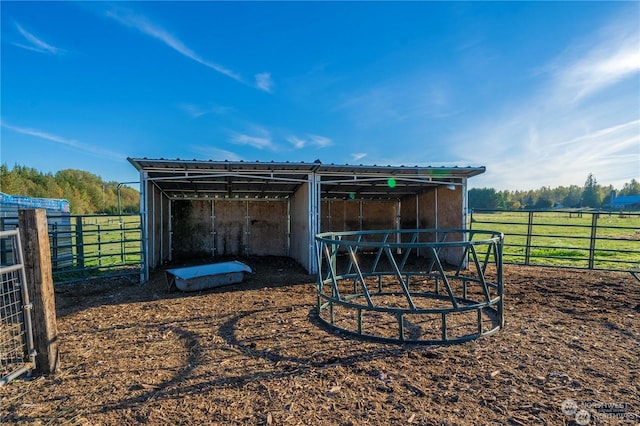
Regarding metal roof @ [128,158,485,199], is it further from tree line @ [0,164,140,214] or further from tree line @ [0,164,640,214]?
tree line @ [0,164,140,214]

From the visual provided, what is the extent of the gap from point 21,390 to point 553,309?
21.6 feet

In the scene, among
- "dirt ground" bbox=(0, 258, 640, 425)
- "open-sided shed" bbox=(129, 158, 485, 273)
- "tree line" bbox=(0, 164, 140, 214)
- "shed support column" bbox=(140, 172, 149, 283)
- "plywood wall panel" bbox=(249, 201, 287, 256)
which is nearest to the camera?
"dirt ground" bbox=(0, 258, 640, 425)

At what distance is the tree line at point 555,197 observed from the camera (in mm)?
59688

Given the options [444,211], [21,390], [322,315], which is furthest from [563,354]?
[444,211]

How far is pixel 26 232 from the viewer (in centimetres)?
316

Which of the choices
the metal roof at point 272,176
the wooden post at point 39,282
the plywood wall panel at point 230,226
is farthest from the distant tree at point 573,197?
the wooden post at point 39,282

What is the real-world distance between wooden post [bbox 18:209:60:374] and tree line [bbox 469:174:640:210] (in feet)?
151

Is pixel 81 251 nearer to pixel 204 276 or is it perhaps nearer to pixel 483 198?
pixel 204 276

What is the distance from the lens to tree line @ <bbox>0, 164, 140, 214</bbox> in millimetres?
40969

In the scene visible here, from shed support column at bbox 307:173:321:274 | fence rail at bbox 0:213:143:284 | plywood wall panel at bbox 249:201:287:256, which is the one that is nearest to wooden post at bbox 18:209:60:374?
fence rail at bbox 0:213:143:284

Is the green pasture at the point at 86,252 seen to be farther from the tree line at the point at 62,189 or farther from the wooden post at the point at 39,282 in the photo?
the tree line at the point at 62,189

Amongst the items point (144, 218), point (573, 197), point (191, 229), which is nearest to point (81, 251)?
point (144, 218)

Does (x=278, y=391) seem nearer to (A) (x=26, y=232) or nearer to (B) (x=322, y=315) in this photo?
(B) (x=322, y=315)

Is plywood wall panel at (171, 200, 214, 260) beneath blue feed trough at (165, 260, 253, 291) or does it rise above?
above
